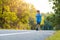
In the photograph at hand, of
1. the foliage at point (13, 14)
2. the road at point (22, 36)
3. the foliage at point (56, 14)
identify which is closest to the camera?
the road at point (22, 36)

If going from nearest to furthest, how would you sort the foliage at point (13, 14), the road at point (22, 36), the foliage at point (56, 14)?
1. the road at point (22, 36)
2. the foliage at point (56, 14)
3. the foliage at point (13, 14)

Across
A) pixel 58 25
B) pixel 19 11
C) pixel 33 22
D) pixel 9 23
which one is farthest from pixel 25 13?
pixel 58 25

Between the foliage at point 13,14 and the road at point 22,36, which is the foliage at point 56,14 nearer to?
the road at point 22,36

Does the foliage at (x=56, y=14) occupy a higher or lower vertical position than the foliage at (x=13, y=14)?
higher

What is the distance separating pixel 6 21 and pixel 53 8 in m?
29.5

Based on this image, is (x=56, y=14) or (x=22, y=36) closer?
(x=22, y=36)

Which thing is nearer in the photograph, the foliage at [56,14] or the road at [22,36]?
the road at [22,36]

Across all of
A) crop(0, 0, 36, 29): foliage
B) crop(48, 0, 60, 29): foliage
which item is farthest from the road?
crop(0, 0, 36, 29): foliage

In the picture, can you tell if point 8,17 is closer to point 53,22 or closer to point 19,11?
point 19,11

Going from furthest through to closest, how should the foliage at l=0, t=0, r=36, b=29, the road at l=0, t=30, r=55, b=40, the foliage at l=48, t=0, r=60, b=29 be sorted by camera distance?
1. the foliage at l=0, t=0, r=36, b=29
2. the foliage at l=48, t=0, r=60, b=29
3. the road at l=0, t=30, r=55, b=40

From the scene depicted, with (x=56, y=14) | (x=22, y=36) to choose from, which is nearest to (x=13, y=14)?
(x=56, y=14)

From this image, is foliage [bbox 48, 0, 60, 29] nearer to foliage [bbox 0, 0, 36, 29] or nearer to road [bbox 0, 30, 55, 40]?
road [bbox 0, 30, 55, 40]

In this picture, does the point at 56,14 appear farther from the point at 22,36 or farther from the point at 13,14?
the point at 13,14

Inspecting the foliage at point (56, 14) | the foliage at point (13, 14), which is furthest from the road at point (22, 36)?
the foliage at point (13, 14)
